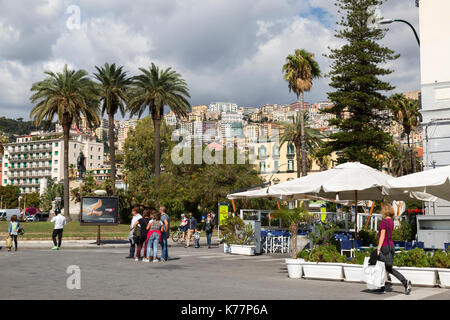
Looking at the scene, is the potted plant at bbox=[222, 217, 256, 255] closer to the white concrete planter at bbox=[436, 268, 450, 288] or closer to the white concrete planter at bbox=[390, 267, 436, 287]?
the white concrete planter at bbox=[390, 267, 436, 287]

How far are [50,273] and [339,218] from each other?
712 inches

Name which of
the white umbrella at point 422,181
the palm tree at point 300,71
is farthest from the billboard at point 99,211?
the palm tree at point 300,71

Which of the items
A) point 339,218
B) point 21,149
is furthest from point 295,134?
point 21,149

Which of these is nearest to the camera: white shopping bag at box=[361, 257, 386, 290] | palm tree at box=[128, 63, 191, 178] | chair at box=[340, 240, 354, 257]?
white shopping bag at box=[361, 257, 386, 290]

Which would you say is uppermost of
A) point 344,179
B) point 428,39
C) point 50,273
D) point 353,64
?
point 353,64

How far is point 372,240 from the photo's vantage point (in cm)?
1719

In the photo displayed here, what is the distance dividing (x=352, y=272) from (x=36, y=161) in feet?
551

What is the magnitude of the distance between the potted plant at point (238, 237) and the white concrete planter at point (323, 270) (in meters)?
8.40

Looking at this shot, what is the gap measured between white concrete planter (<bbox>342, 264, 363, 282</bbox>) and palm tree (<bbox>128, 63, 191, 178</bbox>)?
123 feet

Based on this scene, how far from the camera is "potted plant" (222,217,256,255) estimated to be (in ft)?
69.1

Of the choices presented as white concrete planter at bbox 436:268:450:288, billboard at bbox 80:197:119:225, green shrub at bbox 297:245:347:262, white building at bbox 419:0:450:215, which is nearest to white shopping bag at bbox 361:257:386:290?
white concrete planter at bbox 436:268:450:288

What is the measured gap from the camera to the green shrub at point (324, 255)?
12235 millimetres

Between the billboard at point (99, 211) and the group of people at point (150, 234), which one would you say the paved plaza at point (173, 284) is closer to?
the group of people at point (150, 234)
